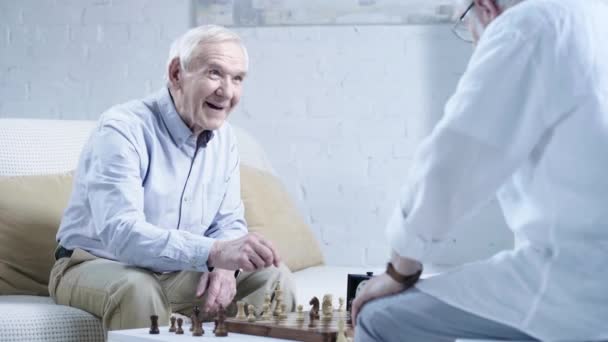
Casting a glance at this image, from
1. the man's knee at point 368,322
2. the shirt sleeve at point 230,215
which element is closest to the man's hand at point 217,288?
the shirt sleeve at point 230,215

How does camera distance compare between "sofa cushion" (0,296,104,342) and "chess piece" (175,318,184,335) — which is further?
"sofa cushion" (0,296,104,342)

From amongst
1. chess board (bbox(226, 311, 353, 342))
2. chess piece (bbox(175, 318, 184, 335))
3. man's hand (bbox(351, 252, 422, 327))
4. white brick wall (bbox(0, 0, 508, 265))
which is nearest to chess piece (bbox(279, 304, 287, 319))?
chess board (bbox(226, 311, 353, 342))

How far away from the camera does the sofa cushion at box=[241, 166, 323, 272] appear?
9.61 ft

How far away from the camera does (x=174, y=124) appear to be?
238 cm

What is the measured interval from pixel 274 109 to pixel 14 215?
55.0 inches

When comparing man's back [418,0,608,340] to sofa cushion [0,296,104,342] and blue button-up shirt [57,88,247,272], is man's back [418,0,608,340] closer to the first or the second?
blue button-up shirt [57,88,247,272]

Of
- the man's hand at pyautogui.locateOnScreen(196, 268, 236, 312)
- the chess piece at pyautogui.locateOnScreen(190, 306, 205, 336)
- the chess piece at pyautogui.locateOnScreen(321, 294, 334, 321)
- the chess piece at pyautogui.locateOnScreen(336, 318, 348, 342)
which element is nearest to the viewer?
the chess piece at pyautogui.locateOnScreen(336, 318, 348, 342)

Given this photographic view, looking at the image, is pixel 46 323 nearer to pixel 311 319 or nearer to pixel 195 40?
pixel 311 319

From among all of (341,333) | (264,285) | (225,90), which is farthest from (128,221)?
(341,333)

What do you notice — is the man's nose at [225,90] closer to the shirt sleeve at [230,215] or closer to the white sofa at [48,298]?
the shirt sleeve at [230,215]

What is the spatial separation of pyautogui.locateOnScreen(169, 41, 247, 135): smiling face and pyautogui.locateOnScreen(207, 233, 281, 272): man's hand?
0.42m

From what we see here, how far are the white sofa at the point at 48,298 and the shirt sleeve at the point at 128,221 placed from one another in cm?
20

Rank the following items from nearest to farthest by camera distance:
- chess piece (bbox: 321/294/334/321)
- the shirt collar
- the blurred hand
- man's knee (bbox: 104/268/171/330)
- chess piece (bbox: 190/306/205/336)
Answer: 1. the blurred hand
2. chess piece (bbox: 190/306/205/336)
3. chess piece (bbox: 321/294/334/321)
4. man's knee (bbox: 104/268/171/330)
5. the shirt collar

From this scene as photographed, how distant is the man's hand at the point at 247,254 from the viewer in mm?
2057
